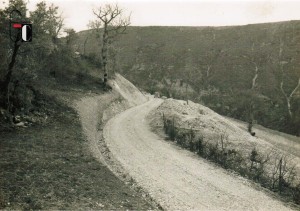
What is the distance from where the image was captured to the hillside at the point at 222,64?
62531 millimetres

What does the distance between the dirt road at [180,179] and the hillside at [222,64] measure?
31740 mm

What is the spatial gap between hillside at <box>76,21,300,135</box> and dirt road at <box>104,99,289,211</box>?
104 ft

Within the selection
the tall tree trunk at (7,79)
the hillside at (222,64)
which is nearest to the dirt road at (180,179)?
the tall tree trunk at (7,79)

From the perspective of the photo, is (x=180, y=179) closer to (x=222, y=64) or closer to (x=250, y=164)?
(x=250, y=164)

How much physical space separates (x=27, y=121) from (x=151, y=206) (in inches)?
541

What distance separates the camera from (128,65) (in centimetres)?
10269

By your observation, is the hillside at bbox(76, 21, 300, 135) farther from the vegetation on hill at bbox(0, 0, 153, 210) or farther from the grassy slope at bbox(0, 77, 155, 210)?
the grassy slope at bbox(0, 77, 155, 210)

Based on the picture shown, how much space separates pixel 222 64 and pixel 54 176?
78.6 meters

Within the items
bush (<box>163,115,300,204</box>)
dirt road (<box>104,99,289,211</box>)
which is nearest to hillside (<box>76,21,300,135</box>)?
bush (<box>163,115,300,204</box>)

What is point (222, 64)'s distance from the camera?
3482 inches

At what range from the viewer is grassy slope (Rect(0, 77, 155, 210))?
12953mm

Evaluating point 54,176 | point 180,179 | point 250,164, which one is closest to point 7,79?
point 54,176

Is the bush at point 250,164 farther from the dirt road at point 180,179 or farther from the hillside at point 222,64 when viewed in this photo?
the hillside at point 222,64

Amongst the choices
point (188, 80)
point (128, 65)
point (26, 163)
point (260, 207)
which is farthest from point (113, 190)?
point (128, 65)
